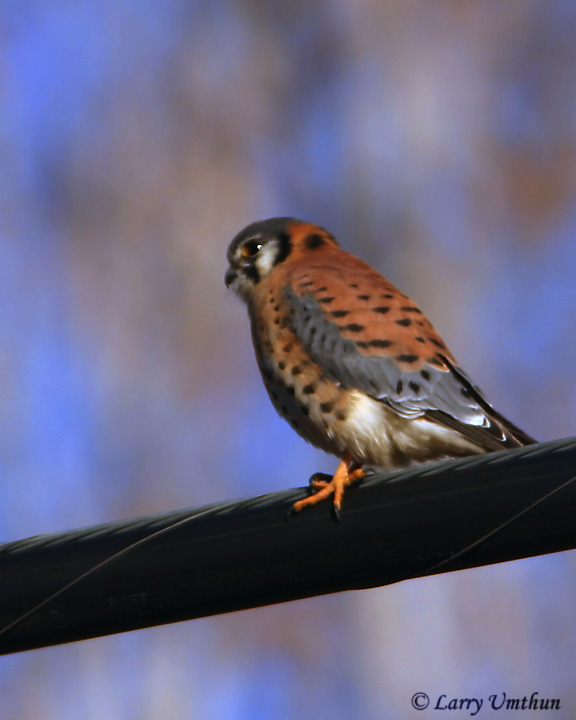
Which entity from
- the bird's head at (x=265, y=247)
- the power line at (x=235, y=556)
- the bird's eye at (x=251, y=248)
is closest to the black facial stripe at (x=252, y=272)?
the bird's head at (x=265, y=247)

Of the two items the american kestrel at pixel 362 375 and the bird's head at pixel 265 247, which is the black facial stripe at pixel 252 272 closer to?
the bird's head at pixel 265 247

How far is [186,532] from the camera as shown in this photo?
259 cm

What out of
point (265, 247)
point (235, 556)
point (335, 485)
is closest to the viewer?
point (235, 556)

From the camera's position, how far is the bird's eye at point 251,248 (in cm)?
509

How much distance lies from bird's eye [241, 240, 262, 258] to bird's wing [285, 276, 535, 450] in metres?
0.67

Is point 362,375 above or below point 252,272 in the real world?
below

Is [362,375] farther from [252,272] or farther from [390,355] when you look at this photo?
[252,272]

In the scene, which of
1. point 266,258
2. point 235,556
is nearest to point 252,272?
point 266,258

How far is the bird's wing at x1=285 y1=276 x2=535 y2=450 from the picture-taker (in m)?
3.91

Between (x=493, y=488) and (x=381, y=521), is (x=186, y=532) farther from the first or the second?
(x=493, y=488)

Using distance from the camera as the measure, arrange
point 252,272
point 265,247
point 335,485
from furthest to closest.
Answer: point 265,247 → point 252,272 → point 335,485

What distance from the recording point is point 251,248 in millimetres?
5121

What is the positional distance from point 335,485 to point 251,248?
2.06 metres

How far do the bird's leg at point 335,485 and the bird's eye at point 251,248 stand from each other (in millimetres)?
1369
